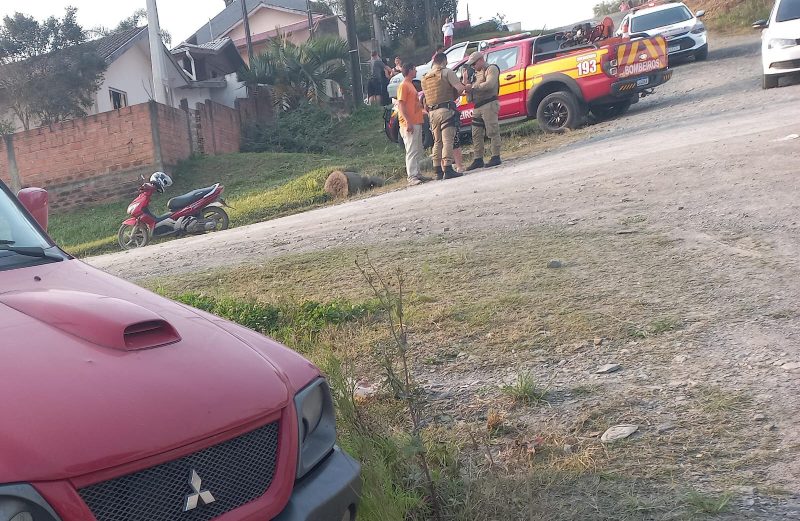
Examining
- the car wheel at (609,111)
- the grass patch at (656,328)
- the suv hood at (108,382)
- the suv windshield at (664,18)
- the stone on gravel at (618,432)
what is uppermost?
the suv windshield at (664,18)

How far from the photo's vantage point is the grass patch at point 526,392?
434 cm

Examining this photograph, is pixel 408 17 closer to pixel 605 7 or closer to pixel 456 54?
pixel 605 7

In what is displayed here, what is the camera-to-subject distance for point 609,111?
17.4 metres

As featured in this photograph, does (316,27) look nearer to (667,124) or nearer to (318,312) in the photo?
(667,124)

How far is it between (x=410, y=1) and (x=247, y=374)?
53977mm

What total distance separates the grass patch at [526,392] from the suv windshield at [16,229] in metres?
2.22

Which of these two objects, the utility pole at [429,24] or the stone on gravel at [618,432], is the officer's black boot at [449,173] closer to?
the stone on gravel at [618,432]

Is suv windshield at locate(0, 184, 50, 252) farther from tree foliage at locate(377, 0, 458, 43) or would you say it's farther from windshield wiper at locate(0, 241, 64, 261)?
tree foliage at locate(377, 0, 458, 43)

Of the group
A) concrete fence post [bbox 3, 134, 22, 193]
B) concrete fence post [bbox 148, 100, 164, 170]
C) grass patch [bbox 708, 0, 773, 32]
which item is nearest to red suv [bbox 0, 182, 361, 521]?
concrete fence post [bbox 148, 100, 164, 170]

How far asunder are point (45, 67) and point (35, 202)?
2286 cm

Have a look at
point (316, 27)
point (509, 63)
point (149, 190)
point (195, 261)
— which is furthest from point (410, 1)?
point (195, 261)

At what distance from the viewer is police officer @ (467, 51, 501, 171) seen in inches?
544

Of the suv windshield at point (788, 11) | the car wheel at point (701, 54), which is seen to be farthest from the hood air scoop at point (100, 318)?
the car wheel at point (701, 54)

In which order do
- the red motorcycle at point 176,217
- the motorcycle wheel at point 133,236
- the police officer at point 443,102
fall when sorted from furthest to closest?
the motorcycle wheel at point 133,236 → the red motorcycle at point 176,217 → the police officer at point 443,102
